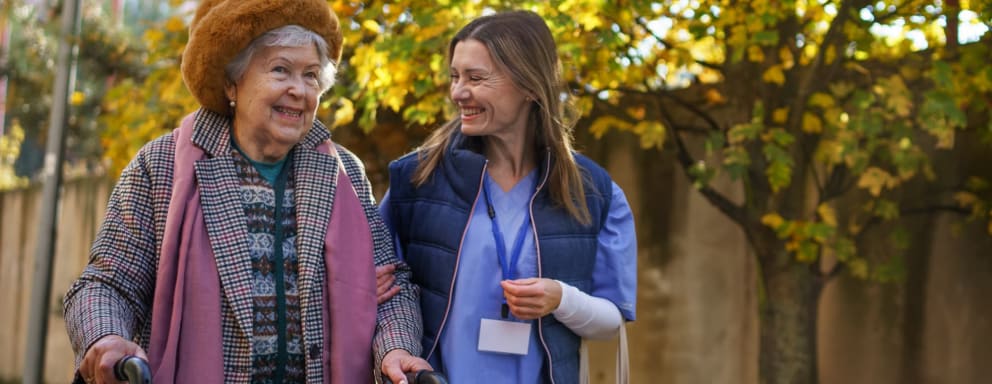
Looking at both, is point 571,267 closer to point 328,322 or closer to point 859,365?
point 328,322

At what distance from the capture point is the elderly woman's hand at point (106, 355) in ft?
8.50

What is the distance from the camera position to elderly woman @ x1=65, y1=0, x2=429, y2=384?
281 centimetres

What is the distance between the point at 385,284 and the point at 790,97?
3.20m

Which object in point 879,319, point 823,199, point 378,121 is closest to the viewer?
point 823,199

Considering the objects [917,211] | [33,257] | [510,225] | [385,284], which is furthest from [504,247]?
[33,257]

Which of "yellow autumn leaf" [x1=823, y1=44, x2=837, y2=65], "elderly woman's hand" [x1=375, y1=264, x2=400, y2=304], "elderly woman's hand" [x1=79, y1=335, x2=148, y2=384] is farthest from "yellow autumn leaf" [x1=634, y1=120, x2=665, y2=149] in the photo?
"elderly woman's hand" [x1=79, y1=335, x2=148, y2=384]

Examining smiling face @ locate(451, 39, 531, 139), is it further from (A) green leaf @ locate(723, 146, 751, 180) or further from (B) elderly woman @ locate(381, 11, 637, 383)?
(A) green leaf @ locate(723, 146, 751, 180)

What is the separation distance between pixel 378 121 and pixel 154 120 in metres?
1.51

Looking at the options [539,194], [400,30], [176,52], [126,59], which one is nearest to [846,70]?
[400,30]

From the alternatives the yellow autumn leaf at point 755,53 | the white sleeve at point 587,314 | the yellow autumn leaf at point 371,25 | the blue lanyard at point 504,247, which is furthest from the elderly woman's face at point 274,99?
the yellow autumn leaf at point 755,53

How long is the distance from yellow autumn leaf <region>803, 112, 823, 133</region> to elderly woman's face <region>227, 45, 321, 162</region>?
129 inches

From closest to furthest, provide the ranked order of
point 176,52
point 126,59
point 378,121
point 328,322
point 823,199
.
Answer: point 328,322 < point 823,199 < point 176,52 < point 378,121 < point 126,59

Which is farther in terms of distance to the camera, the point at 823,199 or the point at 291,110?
the point at 823,199

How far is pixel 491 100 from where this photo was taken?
342 centimetres
